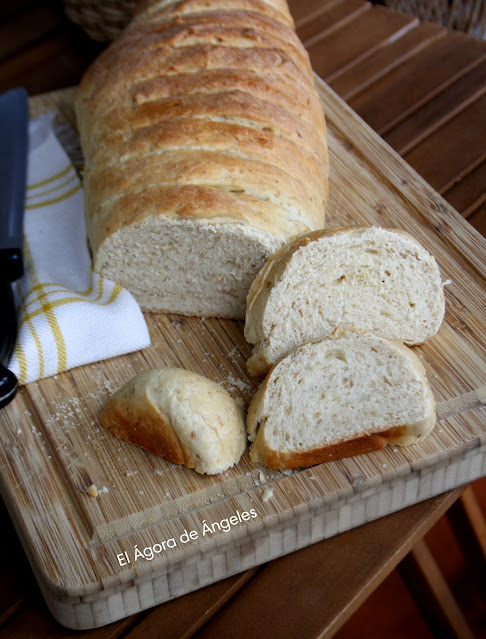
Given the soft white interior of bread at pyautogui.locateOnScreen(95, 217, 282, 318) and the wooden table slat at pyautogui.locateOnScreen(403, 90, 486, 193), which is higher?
the soft white interior of bread at pyautogui.locateOnScreen(95, 217, 282, 318)

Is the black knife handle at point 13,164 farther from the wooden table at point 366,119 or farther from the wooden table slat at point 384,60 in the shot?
the wooden table slat at point 384,60

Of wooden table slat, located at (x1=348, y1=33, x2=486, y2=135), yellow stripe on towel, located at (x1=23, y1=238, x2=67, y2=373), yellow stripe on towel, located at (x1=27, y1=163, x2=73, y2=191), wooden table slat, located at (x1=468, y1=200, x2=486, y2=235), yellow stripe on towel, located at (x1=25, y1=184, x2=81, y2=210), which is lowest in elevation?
wooden table slat, located at (x1=468, y1=200, x2=486, y2=235)

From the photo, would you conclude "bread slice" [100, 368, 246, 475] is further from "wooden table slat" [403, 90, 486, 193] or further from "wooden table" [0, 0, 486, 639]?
"wooden table slat" [403, 90, 486, 193]

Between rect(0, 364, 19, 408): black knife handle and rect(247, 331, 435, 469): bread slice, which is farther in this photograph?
rect(0, 364, 19, 408): black knife handle

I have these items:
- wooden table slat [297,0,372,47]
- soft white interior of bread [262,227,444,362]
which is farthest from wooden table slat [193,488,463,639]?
wooden table slat [297,0,372,47]

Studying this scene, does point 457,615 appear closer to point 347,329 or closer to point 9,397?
point 347,329

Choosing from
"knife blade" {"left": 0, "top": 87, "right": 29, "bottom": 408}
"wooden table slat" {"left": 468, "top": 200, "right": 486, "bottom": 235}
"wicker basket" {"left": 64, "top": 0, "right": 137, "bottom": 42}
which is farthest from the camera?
"wicker basket" {"left": 64, "top": 0, "right": 137, "bottom": 42}

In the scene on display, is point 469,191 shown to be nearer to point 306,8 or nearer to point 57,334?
point 306,8
